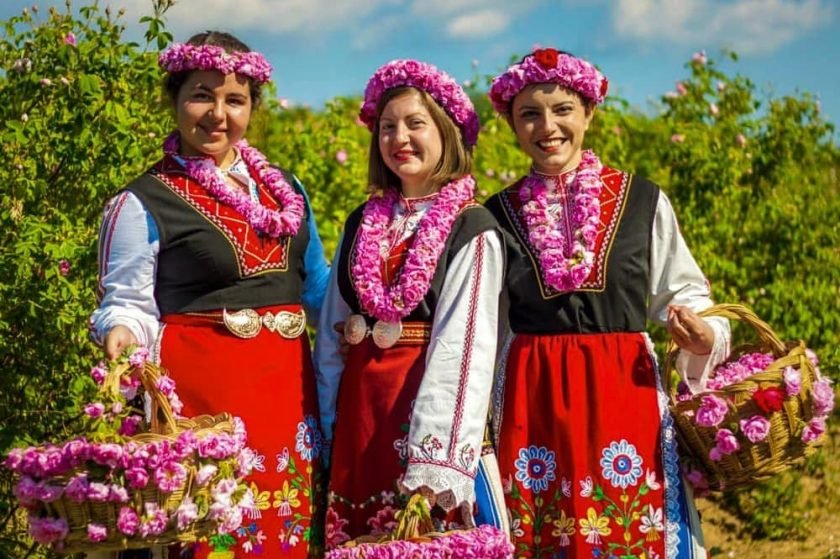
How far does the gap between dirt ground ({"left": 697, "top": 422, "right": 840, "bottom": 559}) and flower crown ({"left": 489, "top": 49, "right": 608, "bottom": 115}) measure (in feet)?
9.69

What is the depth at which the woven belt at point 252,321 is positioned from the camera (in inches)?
137

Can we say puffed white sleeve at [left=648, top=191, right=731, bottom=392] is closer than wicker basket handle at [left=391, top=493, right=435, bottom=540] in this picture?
No

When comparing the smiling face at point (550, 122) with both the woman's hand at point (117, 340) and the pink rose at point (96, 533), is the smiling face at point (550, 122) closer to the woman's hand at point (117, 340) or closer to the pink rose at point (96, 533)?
the woman's hand at point (117, 340)

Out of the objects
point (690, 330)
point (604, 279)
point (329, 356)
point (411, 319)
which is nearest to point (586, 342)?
point (604, 279)

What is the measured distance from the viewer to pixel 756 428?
339 centimetres

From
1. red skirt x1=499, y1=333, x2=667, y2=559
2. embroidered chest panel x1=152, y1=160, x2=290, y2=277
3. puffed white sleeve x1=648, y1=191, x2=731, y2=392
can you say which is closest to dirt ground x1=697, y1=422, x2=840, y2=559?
puffed white sleeve x1=648, y1=191, x2=731, y2=392

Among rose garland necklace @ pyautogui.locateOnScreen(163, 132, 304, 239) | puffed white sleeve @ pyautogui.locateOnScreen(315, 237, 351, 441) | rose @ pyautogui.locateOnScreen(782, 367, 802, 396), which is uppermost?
rose garland necklace @ pyautogui.locateOnScreen(163, 132, 304, 239)

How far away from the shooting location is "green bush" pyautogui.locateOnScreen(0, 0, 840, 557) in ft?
14.1

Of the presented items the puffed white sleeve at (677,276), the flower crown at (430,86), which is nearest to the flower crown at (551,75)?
the flower crown at (430,86)

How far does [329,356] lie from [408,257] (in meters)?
0.41

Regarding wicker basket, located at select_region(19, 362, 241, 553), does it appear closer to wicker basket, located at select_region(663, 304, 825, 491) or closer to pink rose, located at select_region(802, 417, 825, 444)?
wicker basket, located at select_region(663, 304, 825, 491)

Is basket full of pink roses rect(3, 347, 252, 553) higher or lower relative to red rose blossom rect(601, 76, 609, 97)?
lower

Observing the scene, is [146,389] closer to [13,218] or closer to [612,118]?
[13,218]

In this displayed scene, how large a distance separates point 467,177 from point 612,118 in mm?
3225
